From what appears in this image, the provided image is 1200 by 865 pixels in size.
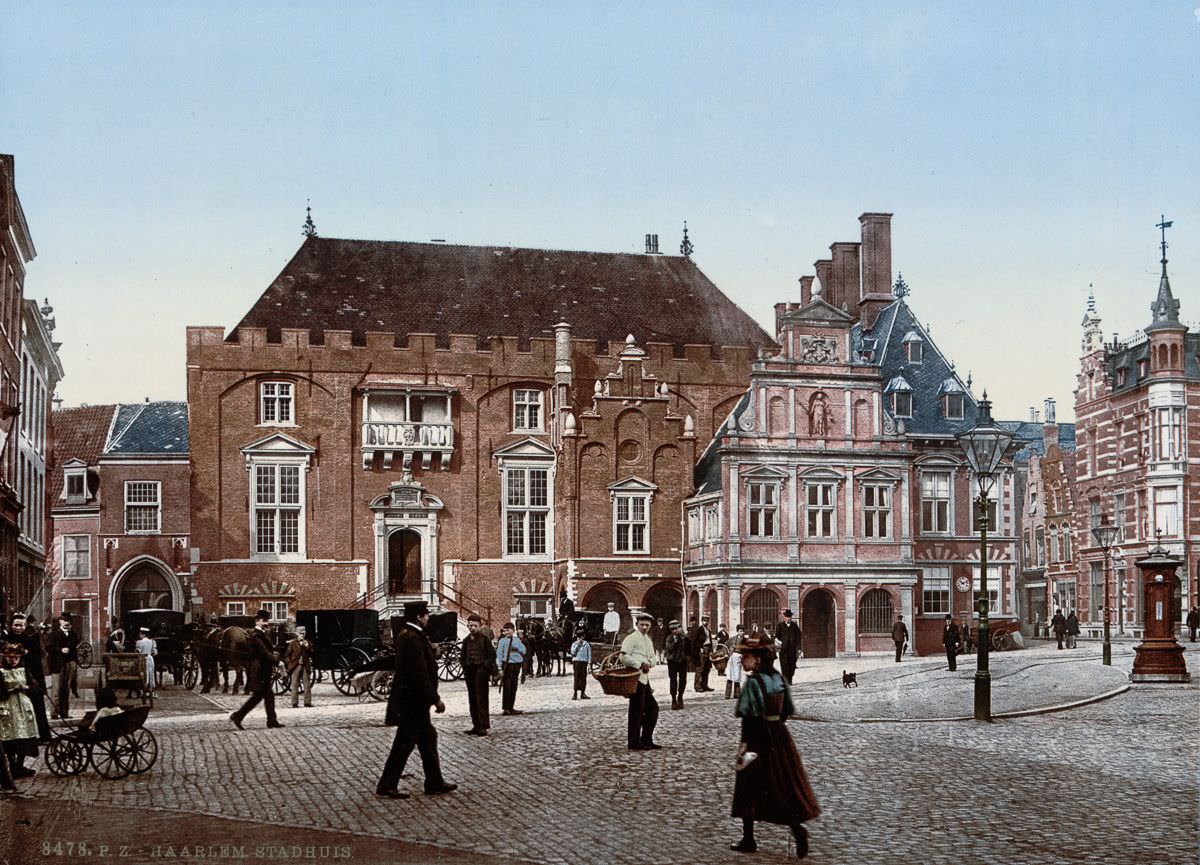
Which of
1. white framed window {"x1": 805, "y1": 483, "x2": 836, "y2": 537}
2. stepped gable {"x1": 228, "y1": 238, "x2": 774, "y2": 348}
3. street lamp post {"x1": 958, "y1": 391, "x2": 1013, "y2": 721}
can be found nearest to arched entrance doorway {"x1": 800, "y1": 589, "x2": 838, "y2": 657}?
white framed window {"x1": 805, "y1": 483, "x2": 836, "y2": 537}

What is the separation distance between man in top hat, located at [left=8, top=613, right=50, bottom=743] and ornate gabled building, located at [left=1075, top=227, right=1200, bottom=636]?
38.2 m

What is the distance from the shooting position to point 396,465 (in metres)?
47.5

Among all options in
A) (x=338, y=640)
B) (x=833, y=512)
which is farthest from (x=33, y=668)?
(x=833, y=512)

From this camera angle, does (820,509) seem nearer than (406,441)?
Yes

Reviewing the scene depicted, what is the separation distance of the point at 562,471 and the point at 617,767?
103ft

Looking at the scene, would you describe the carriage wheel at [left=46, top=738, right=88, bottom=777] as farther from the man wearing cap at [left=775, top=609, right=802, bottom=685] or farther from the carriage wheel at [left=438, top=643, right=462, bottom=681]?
the carriage wheel at [left=438, top=643, right=462, bottom=681]

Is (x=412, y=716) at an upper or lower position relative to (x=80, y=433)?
lower

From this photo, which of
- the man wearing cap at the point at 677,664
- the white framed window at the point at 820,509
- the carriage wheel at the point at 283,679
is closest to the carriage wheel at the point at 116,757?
the man wearing cap at the point at 677,664

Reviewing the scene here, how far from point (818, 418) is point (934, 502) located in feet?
17.3

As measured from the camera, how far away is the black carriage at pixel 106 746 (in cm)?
1530

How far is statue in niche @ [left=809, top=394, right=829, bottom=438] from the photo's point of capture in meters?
45.5

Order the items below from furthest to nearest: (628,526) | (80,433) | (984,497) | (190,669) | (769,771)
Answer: (80,433) → (628,526) → (190,669) → (984,497) → (769,771)

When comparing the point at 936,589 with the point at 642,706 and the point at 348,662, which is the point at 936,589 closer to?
the point at 348,662

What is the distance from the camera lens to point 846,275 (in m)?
53.4
